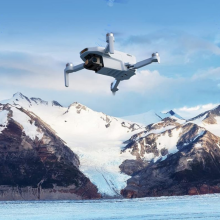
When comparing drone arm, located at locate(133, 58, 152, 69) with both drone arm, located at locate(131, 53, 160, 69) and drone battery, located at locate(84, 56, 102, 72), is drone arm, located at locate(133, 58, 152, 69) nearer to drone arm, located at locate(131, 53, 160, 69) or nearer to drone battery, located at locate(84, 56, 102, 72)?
drone arm, located at locate(131, 53, 160, 69)

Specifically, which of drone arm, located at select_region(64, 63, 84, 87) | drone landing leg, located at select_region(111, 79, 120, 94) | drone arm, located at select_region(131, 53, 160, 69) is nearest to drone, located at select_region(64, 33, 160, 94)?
drone arm, located at select_region(131, 53, 160, 69)

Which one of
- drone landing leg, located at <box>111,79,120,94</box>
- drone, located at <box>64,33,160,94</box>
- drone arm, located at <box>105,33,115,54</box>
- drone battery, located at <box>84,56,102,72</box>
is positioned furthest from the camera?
drone landing leg, located at <box>111,79,120,94</box>

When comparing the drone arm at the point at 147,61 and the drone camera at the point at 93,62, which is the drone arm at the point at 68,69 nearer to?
the drone camera at the point at 93,62

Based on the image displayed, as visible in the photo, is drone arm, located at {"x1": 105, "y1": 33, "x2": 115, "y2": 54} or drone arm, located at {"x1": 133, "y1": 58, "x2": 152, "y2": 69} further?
drone arm, located at {"x1": 133, "y1": 58, "x2": 152, "y2": 69}

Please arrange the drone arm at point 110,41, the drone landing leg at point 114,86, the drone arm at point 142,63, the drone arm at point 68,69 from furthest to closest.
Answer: the drone landing leg at point 114,86 → the drone arm at point 68,69 → the drone arm at point 142,63 → the drone arm at point 110,41

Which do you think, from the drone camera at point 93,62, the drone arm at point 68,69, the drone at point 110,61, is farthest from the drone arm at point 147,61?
the drone arm at point 68,69

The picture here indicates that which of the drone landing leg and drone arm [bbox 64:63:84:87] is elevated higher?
drone arm [bbox 64:63:84:87]

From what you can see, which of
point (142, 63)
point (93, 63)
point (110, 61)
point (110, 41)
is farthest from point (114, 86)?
point (110, 41)

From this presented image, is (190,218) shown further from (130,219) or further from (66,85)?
(66,85)
